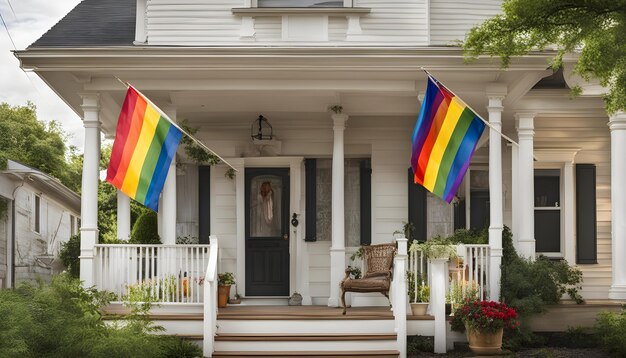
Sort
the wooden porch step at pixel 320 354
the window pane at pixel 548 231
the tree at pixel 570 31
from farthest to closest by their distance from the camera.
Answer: the window pane at pixel 548 231 → the wooden porch step at pixel 320 354 → the tree at pixel 570 31

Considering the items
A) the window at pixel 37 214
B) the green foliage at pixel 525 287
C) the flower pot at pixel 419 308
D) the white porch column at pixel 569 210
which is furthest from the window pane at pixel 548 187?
the window at pixel 37 214

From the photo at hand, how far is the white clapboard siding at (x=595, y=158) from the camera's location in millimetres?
16156

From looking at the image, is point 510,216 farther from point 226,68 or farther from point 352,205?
point 226,68

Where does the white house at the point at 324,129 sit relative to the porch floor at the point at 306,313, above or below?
above

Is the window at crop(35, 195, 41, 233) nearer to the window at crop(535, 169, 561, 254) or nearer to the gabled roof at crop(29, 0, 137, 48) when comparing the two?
the gabled roof at crop(29, 0, 137, 48)

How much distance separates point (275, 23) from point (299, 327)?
15.4 feet

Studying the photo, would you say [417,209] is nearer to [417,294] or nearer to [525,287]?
[417,294]

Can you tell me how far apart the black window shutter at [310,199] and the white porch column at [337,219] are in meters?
1.17

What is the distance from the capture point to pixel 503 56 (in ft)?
35.8

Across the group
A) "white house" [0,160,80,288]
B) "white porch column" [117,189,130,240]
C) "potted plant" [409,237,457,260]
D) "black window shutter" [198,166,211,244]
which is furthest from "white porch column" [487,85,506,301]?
"white house" [0,160,80,288]

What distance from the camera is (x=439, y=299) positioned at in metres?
12.4

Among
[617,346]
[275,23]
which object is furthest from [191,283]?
[617,346]

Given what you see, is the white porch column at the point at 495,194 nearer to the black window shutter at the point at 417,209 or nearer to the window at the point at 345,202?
the black window shutter at the point at 417,209

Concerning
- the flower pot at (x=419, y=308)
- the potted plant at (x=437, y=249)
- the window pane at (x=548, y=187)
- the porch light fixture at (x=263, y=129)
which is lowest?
the flower pot at (x=419, y=308)
